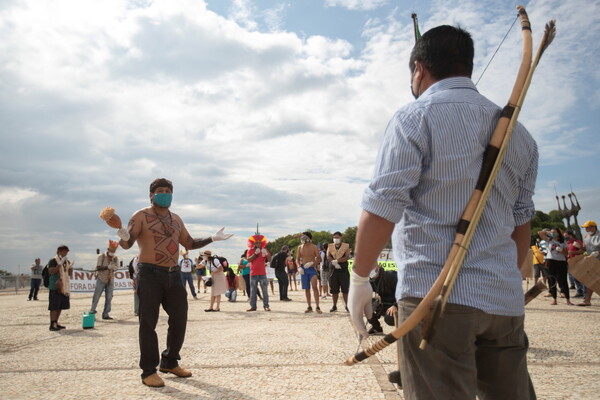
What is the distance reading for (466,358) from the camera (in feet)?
5.14

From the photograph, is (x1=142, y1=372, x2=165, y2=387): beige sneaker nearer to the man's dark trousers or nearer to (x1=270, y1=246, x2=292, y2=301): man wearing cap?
the man's dark trousers

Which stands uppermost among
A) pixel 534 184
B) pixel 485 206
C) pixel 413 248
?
pixel 534 184

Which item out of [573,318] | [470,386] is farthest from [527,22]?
[573,318]

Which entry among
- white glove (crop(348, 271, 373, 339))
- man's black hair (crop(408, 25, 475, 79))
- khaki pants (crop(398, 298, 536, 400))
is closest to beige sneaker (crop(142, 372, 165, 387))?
white glove (crop(348, 271, 373, 339))

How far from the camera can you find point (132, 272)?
1319cm

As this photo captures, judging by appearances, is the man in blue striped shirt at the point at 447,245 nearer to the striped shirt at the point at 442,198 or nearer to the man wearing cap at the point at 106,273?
the striped shirt at the point at 442,198

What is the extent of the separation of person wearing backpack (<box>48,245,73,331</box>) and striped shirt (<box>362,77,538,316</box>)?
30.0 ft

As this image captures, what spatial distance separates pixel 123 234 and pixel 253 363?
1976mm

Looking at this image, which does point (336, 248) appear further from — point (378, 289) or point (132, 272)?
point (132, 272)

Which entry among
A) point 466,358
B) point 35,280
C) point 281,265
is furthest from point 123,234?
point 35,280

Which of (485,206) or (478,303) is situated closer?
(478,303)

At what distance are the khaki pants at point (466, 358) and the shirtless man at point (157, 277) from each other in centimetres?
340

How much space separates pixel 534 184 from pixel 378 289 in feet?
15.5

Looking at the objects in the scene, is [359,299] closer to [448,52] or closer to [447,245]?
[447,245]
